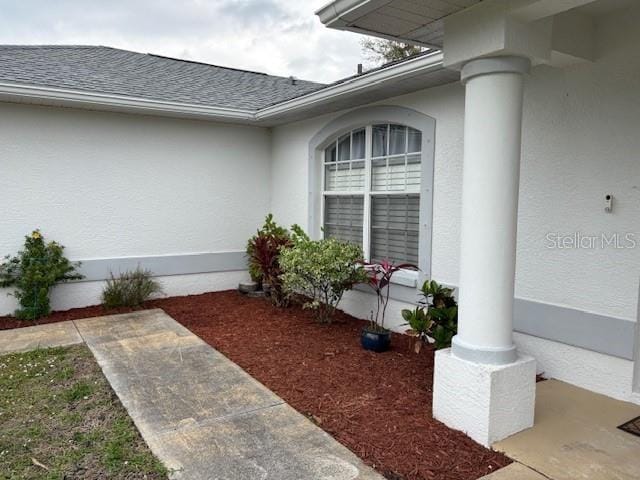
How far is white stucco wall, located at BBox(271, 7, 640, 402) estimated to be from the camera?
3.58 meters

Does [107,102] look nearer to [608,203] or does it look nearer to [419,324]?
[419,324]

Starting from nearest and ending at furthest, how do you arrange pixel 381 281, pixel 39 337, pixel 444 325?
pixel 444 325
pixel 381 281
pixel 39 337

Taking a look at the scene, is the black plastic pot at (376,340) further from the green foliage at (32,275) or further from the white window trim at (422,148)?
the green foliage at (32,275)

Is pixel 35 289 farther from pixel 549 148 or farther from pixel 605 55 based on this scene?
pixel 605 55

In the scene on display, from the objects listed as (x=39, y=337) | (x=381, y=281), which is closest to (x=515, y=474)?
(x=381, y=281)

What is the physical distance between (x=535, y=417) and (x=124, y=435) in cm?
299

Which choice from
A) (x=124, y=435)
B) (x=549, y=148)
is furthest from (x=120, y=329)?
(x=549, y=148)

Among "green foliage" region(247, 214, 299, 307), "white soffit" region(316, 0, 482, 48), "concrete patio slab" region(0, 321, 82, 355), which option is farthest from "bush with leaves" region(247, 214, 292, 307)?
"white soffit" region(316, 0, 482, 48)

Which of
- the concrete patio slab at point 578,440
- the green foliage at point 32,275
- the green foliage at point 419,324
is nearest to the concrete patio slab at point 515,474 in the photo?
the concrete patio slab at point 578,440

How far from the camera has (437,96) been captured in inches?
204

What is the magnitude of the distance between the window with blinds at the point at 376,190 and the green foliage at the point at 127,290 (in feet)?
9.74

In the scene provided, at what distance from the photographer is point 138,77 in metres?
7.85

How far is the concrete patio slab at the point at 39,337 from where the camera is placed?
16.9ft

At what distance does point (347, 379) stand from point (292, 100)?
4196mm
